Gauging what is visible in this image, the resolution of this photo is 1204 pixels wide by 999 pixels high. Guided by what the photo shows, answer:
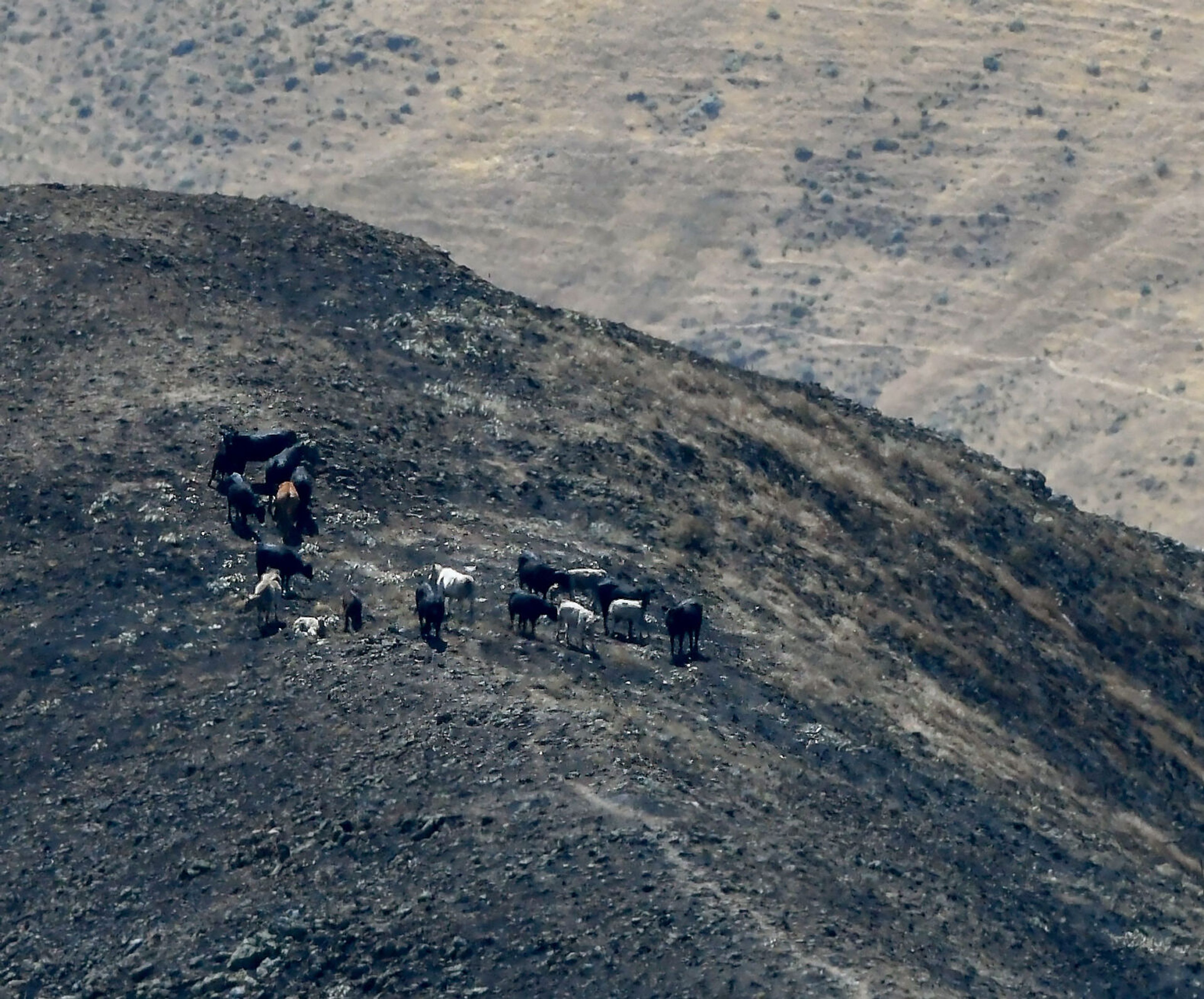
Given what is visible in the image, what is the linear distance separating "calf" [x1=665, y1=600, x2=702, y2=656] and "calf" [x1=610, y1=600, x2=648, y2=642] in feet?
1.38

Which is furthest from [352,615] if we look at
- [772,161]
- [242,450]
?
[772,161]

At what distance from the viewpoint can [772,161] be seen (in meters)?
109

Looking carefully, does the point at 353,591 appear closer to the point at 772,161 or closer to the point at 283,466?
the point at 283,466

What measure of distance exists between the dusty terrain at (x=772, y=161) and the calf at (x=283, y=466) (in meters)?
60.8

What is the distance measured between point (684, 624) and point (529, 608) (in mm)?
2540

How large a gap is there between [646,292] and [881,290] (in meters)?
11.3

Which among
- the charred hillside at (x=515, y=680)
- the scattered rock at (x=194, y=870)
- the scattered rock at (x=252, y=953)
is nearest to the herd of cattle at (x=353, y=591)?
the charred hillside at (x=515, y=680)

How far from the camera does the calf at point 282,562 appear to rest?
95.9 ft

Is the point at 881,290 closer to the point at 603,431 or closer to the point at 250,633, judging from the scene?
the point at 603,431

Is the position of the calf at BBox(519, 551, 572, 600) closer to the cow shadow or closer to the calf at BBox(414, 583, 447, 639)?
the calf at BBox(414, 583, 447, 639)

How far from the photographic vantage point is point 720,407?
41219 mm

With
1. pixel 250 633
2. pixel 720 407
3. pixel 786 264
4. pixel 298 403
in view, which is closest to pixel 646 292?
pixel 786 264

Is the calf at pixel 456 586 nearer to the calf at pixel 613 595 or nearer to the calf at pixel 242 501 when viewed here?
the calf at pixel 613 595

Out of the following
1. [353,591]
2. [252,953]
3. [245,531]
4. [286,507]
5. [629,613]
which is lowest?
[252,953]
